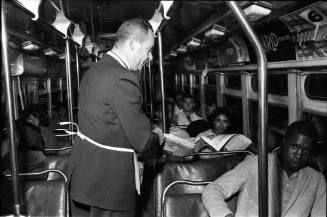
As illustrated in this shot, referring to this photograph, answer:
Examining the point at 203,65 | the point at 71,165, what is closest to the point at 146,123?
the point at 71,165

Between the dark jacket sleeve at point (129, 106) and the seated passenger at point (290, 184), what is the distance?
577 mm

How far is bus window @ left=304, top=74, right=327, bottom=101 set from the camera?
122 inches

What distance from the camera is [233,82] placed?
6008mm

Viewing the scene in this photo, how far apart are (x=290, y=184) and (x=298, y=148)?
0.78ft

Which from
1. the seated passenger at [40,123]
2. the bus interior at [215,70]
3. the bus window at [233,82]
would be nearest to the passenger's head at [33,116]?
the seated passenger at [40,123]

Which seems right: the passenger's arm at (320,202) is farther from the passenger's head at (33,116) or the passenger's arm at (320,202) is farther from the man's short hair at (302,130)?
the passenger's head at (33,116)

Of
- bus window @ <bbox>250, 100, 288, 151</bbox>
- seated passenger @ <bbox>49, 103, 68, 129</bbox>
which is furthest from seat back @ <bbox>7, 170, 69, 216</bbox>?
seated passenger @ <bbox>49, 103, 68, 129</bbox>

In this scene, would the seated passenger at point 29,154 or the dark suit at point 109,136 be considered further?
the seated passenger at point 29,154

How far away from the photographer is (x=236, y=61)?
17.6 ft

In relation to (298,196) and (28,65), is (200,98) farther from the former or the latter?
(298,196)

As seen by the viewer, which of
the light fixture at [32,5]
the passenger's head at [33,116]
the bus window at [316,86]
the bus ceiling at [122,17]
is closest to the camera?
the light fixture at [32,5]

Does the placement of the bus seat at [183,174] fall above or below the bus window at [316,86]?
below

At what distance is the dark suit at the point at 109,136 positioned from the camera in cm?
206

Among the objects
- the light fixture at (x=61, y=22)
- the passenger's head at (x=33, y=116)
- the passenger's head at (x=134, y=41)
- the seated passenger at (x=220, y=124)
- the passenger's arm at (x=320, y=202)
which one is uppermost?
the light fixture at (x=61, y=22)
